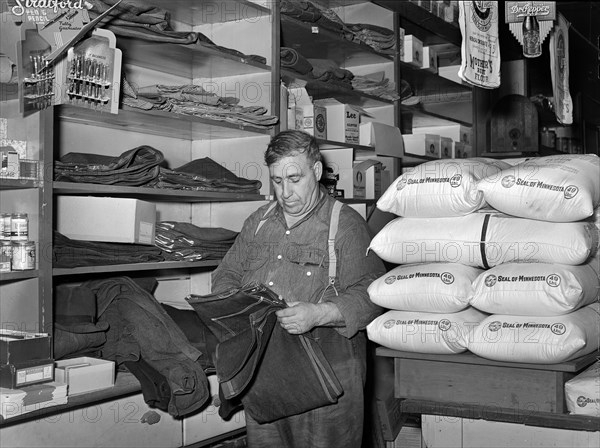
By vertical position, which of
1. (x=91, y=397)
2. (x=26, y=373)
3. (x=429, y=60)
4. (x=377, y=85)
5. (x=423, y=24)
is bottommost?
(x=91, y=397)

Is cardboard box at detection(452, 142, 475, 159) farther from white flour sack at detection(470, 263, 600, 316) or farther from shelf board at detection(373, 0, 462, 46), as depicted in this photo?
white flour sack at detection(470, 263, 600, 316)

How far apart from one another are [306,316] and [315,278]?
221 mm

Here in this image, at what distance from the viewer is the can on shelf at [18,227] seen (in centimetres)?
243

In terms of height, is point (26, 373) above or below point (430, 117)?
below

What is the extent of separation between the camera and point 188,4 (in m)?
3.41

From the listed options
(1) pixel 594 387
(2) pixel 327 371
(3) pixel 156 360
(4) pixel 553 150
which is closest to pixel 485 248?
(1) pixel 594 387

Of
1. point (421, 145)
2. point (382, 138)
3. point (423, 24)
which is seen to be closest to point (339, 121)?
point (382, 138)

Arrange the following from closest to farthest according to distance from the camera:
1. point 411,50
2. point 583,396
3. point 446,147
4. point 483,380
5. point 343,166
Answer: point 583,396
point 483,380
point 343,166
point 411,50
point 446,147

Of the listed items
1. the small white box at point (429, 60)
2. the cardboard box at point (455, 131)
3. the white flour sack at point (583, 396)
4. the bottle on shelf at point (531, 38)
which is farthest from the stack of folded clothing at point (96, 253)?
the cardboard box at point (455, 131)

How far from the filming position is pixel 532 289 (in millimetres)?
2082

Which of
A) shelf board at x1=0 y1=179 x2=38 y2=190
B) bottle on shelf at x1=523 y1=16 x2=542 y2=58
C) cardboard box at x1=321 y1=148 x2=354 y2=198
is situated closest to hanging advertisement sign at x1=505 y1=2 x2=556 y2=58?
bottle on shelf at x1=523 y1=16 x2=542 y2=58

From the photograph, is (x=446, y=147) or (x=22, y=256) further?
(x=446, y=147)

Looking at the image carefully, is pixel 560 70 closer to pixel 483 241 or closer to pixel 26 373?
pixel 483 241

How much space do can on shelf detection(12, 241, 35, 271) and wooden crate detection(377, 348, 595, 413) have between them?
121cm
